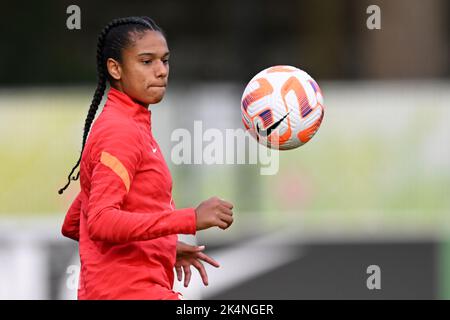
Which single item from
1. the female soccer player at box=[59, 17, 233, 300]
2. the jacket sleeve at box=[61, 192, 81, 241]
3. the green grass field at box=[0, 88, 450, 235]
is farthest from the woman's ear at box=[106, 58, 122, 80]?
the green grass field at box=[0, 88, 450, 235]

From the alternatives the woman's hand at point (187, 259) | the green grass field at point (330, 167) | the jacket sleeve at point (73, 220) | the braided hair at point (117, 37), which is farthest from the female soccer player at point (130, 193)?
the green grass field at point (330, 167)

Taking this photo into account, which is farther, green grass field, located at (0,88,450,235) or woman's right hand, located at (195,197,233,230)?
green grass field, located at (0,88,450,235)

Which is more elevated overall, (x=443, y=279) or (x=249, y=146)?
(x=249, y=146)

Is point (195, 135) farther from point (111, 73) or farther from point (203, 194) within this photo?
point (111, 73)

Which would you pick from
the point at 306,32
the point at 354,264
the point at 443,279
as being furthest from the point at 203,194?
the point at 306,32

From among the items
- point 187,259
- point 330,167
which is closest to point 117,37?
point 187,259

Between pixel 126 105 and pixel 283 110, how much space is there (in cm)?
80

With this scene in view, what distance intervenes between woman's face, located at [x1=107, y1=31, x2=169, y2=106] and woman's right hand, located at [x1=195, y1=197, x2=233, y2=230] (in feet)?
1.74

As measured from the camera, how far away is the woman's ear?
4.65 metres

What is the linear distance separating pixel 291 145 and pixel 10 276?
12.5 ft

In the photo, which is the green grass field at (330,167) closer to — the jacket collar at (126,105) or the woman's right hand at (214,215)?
the jacket collar at (126,105)

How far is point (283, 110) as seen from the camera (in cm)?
509

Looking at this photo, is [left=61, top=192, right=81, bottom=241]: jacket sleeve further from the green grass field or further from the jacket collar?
the green grass field

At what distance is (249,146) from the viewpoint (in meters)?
9.16
